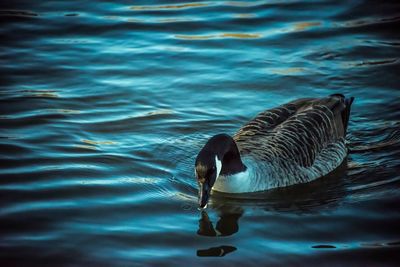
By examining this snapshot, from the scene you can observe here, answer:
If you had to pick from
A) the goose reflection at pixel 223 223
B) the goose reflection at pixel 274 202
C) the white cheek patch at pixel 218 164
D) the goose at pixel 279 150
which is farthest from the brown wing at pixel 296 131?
Answer: the goose reflection at pixel 223 223

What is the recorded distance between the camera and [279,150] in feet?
33.0

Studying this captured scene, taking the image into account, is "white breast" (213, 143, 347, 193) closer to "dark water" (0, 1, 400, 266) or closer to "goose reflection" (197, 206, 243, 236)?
"dark water" (0, 1, 400, 266)

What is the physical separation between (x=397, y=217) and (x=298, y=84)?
4586mm

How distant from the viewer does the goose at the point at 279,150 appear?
364 inches

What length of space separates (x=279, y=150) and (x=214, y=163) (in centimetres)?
135

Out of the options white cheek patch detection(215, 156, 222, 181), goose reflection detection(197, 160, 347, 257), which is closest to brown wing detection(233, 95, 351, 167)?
goose reflection detection(197, 160, 347, 257)

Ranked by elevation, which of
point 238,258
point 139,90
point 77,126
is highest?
point 139,90

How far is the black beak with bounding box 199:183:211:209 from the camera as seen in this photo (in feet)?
28.8

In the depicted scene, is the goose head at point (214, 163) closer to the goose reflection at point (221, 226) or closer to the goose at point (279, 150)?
the goose at point (279, 150)

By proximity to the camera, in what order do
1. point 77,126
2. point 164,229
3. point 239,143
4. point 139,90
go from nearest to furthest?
point 164,229 → point 239,143 → point 77,126 → point 139,90

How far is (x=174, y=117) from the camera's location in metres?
12.1

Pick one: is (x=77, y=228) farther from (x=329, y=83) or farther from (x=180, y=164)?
(x=329, y=83)

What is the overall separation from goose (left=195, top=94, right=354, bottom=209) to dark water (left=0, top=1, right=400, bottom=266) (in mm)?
199

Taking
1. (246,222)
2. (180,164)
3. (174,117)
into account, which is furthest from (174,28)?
(246,222)
